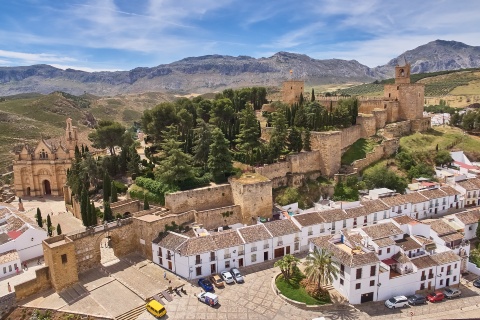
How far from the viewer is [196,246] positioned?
24781 millimetres

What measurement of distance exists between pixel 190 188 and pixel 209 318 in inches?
462

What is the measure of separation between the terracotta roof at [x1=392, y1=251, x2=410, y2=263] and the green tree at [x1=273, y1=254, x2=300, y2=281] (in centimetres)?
638

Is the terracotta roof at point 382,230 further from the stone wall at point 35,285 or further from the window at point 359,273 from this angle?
the stone wall at point 35,285

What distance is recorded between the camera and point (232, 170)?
3212 centimetres

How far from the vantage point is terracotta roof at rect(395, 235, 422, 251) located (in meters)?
25.3

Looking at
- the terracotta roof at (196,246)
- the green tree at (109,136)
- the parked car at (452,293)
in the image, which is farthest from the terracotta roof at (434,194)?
the green tree at (109,136)

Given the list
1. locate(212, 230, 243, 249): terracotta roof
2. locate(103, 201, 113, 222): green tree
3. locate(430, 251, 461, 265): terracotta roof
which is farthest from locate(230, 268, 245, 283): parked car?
locate(430, 251, 461, 265): terracotta roof

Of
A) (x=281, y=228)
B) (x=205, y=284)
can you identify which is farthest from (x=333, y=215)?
(x=205, y=284)

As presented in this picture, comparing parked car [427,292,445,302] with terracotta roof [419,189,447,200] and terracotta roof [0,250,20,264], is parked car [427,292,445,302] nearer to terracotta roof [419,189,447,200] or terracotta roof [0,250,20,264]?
terracotta roof [419,189,447,200]

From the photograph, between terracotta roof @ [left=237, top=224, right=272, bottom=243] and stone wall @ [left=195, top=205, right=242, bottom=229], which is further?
stone wall @ [left=195, top=205, right=242, bottom=229]

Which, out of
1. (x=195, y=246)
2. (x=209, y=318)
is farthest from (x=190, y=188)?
(x=209, y=318)

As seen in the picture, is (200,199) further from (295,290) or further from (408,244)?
(408,244)

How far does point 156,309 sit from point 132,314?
4.70ft

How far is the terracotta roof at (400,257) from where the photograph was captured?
24.1m
